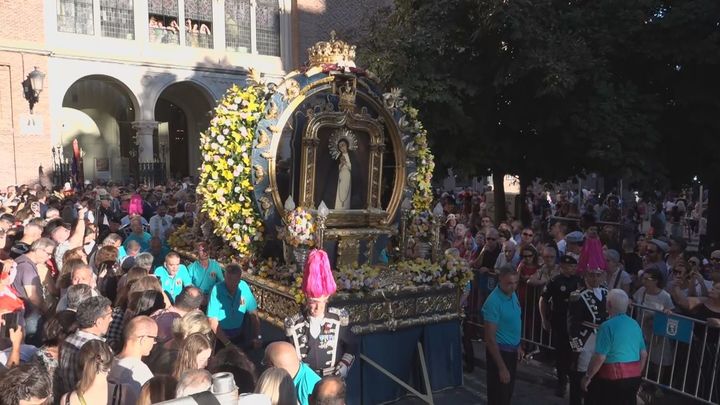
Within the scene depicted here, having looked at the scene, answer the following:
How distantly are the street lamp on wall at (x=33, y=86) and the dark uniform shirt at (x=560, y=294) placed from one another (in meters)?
18.6

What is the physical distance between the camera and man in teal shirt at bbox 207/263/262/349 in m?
6.84

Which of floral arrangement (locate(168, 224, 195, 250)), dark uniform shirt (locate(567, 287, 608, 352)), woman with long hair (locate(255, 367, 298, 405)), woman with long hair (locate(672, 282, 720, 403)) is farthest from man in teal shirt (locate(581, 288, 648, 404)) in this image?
floral arrangement (locate(168, 224, 195, 250))

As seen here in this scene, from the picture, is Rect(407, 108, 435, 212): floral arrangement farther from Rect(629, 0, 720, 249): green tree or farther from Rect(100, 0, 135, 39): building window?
Rect(100, 0, 135, 39): building window

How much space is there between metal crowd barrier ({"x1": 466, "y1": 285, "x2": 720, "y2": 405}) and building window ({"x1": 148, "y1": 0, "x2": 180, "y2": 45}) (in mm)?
21576

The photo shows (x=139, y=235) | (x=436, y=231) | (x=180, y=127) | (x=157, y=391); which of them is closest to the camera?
(x=157, y=391)

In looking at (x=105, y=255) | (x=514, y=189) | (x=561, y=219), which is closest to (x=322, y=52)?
(x=105, y=255)

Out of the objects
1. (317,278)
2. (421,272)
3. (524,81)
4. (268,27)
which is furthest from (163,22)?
(317,278)

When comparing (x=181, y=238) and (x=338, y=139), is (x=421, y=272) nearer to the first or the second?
(x=338, y=139)

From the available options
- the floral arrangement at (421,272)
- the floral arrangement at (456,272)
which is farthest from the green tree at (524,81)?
the floral arrangement at (421,272)

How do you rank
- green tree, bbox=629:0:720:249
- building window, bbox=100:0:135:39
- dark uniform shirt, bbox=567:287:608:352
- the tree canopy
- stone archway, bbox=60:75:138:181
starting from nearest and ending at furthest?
dark uniform shirt, bbox=567:287:608:352 → green tree, bbox=629:0:720:249 → the tree canopy → building window, bbox=100:0:135:39 → stone archway, bbox=60:75:138:181

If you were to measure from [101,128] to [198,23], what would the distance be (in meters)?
7.59

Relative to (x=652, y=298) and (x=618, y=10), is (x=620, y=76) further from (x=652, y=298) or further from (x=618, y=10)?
(x=652, y=298)

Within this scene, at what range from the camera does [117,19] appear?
23172 mm

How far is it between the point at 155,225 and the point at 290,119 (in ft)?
16.9
